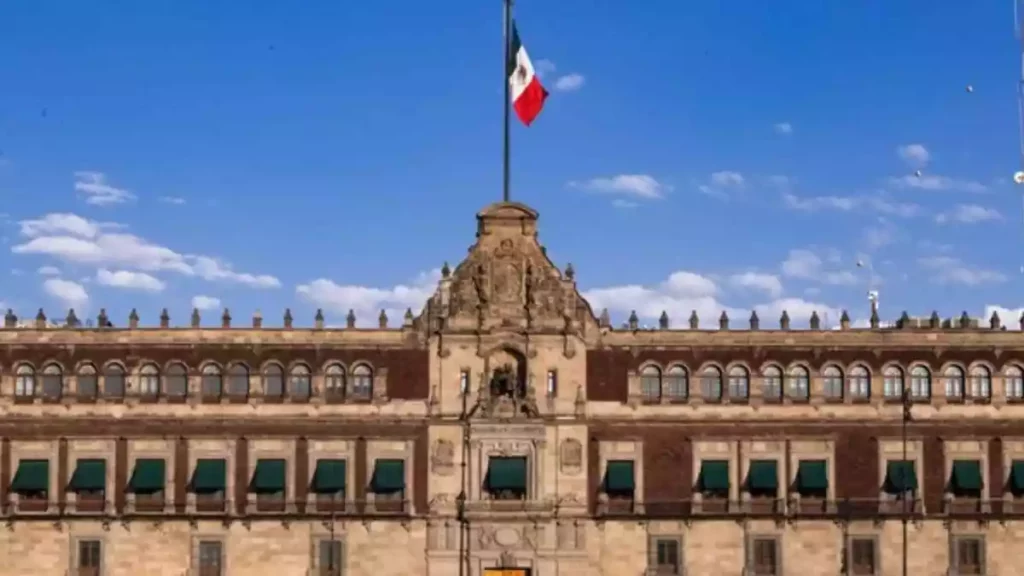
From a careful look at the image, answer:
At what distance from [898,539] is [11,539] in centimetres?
3975

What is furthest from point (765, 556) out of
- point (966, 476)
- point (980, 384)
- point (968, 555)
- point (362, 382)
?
point (362, 382)

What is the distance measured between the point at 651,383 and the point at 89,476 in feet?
83.9

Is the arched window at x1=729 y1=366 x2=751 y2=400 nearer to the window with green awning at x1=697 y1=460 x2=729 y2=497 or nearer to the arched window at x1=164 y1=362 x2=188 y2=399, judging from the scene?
the window with green awning at x1=697 y1=460 x2=729 y2=497

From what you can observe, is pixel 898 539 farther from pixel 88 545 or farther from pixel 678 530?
pixel 88 545

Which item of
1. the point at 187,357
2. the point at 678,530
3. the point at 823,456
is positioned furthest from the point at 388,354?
the point at 823,456

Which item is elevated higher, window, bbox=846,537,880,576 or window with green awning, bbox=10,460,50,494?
window with green awning, bbox=10,460,50,494

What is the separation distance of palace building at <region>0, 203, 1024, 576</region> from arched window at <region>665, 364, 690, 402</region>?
0.09 meters

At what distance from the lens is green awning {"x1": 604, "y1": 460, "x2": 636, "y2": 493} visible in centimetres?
6712

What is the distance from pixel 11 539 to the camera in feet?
218

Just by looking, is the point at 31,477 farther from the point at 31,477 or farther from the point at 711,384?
the point at 711,384

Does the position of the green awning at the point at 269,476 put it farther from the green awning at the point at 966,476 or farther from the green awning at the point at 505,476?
the green awning at the point at 966,476

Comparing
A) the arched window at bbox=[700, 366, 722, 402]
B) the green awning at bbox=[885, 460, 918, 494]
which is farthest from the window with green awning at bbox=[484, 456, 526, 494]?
the green awning at bbox=[885, 460, 918, 494]

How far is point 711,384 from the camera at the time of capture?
68.5 metres

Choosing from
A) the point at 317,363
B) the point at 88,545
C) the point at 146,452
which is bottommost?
the point at 88,545
